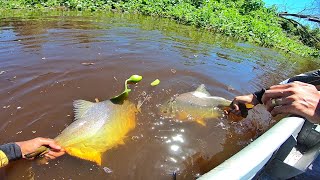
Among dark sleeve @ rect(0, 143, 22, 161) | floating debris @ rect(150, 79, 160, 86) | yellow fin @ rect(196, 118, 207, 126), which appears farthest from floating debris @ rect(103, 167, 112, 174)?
floating debris @ rect(150, 79, 160, 86)

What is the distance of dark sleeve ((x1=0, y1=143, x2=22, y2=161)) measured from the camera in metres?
2.57

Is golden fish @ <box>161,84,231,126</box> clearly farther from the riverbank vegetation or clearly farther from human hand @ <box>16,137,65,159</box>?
the riverbank vegetation

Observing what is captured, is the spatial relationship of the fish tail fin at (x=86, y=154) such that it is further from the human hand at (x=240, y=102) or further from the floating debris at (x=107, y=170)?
the human hand at (x=240, y=102)

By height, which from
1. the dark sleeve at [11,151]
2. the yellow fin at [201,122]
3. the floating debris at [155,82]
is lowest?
the yellow fin at [201,122]

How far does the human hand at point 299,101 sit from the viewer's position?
1973 millimetres

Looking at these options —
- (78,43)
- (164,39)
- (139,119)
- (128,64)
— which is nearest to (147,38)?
(164,39)

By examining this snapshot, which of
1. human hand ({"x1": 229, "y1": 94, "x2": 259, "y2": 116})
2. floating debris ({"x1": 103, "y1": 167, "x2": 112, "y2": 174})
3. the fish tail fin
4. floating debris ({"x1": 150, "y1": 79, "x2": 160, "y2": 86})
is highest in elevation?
human hand ({"x1": 229, "y1": 94, "x2": 259, "y2": 116})

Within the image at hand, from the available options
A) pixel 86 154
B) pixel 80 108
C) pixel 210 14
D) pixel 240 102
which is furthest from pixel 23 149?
pixel 210 14

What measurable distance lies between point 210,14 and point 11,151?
11.1 metres

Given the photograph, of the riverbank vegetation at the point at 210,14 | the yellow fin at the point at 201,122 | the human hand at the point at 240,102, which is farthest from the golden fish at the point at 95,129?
the riverbank vegetation at the point at 210,14

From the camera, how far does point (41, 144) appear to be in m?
2.71

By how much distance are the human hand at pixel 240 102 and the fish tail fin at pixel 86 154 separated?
1577 millimetres

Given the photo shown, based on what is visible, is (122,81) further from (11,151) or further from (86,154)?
(11,151)

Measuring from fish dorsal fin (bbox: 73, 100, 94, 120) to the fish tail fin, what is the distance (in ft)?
1.94
